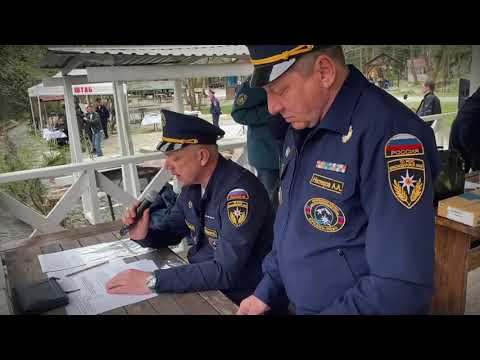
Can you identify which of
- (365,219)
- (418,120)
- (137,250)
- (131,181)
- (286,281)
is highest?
(418,120)

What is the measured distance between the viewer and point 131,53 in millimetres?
2637

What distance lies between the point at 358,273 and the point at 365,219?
138 millimetres

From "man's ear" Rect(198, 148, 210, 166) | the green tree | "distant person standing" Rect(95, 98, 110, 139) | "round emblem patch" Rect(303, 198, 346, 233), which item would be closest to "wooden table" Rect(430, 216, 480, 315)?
"man's ear" Rect(198, 148, 210, 166)

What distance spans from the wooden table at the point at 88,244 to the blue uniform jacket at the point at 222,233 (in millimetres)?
65

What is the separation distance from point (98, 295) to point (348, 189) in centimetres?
96

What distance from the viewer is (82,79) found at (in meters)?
3.78

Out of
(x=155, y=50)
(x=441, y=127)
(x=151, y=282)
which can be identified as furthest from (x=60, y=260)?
(x=441, y=127)

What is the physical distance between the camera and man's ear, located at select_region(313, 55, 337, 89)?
2.98 ft

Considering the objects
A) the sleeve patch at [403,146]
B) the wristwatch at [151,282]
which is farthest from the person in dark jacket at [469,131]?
the wristwatch at [151,282]

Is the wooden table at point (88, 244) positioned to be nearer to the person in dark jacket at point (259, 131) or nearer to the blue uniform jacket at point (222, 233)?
the blue uniform jacket at point (222, 233)

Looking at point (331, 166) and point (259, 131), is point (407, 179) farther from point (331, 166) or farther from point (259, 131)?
point (259, 131)

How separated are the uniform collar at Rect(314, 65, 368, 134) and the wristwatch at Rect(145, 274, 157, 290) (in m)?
0.80
